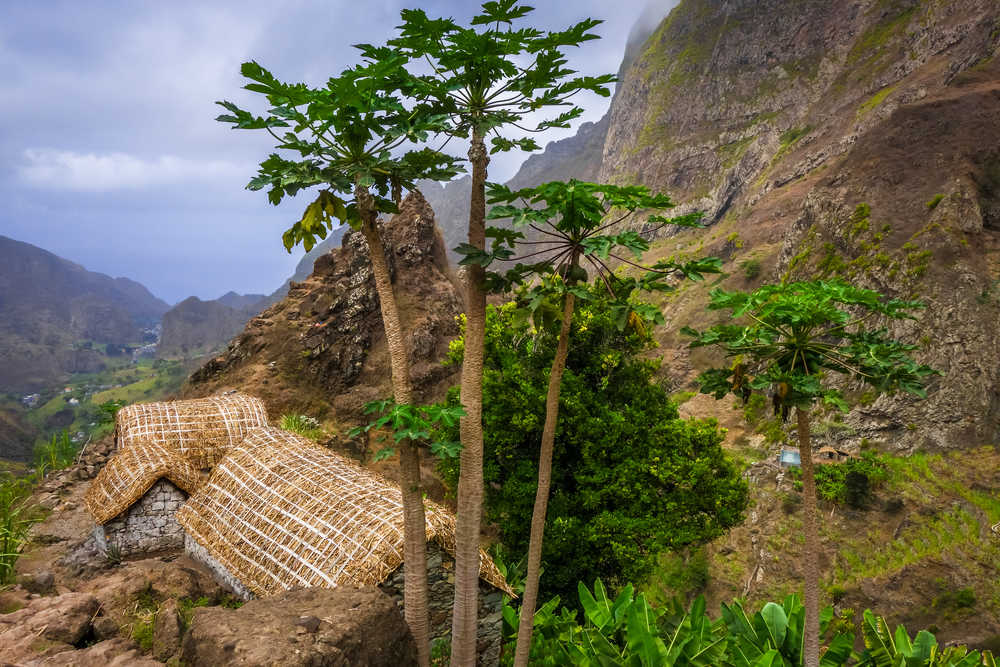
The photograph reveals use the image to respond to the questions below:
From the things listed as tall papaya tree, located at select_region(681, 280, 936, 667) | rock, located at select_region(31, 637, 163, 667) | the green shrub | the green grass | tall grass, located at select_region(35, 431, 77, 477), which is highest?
the green grass

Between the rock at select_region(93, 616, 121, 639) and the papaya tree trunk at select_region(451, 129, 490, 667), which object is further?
the rock at select_region(93, 616, 121, 639)

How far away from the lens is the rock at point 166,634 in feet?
22.9

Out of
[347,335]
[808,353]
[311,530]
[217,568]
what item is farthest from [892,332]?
[217,568]

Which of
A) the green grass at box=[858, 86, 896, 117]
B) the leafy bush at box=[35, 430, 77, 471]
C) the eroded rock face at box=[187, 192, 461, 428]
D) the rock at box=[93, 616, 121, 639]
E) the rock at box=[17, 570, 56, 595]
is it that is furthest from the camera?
the green grass at box=[858, 86, 896, 117]

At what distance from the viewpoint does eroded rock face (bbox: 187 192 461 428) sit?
74.4ft

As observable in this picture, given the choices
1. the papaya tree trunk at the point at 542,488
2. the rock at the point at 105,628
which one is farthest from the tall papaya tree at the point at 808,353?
the rock at the point at 105,628

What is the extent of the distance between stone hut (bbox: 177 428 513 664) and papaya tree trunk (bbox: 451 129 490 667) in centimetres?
201

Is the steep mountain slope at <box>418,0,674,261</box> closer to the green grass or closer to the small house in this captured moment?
the green grass

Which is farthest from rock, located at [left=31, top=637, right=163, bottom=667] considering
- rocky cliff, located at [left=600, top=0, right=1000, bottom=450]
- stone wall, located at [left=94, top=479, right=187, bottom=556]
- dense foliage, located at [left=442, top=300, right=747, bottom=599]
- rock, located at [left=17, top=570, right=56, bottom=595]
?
rocky cliff, located at [left=600, top=0, right=1000, bottom=450]

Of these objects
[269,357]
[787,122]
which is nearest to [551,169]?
[787,122]

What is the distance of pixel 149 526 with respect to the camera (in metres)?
12.2

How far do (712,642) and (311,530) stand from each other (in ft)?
22.6

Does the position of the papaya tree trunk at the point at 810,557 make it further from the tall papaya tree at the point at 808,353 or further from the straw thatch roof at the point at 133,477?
the straw thatch roof at the point at 133,477

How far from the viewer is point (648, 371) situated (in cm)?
1403
